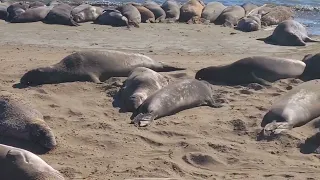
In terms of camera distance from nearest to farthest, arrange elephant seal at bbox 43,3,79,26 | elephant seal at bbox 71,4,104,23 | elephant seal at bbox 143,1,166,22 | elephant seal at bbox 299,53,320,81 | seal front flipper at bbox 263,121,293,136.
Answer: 1. seal front flipper at bbox 263,121,293,136
2. elephant seal at bbox 299,53,320,81
3. elephant seal at bbox 43,3,79,26
4. elephant seal at bbox 71,4,104,23
5. elephant seal at bbox 143,1,166,22

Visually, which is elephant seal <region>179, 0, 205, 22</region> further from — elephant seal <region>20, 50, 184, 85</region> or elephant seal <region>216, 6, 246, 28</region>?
elephant seal <region>20, 50, 184, 85</region>

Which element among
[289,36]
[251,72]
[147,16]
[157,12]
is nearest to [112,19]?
[147,16]

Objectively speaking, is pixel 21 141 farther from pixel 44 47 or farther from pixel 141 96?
pixel 44 47

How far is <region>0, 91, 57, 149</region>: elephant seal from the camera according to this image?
5520mm

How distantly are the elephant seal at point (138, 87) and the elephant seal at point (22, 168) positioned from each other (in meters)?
2.12

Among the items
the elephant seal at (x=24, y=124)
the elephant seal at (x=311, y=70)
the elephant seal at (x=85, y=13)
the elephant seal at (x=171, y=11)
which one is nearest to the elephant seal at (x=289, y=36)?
the elephant seal at (x=311, y=70)

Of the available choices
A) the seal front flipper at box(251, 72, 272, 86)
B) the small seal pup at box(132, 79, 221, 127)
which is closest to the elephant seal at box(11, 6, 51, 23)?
the seal front flipper at box(251, 72, 272, 86)

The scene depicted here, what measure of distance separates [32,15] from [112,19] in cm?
160

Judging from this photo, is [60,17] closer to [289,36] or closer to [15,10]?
[15,10]

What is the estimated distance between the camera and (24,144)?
18.1 ft

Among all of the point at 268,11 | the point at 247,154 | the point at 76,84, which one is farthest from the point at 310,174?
the point at 268,11

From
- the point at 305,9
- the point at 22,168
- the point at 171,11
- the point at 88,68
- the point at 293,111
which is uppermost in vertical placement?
the point at 22,168

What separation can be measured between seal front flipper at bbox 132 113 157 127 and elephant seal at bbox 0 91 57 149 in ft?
2.94

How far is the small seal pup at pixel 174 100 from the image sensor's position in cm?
637
